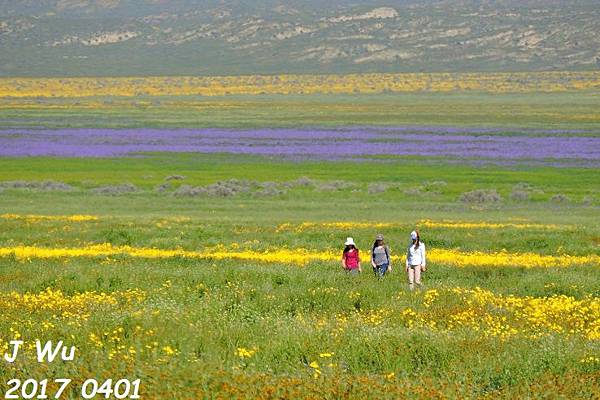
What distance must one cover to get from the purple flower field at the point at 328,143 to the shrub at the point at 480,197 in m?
14.1

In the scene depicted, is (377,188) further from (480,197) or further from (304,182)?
(480,197)

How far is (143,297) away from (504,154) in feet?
159

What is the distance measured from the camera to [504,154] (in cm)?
6322

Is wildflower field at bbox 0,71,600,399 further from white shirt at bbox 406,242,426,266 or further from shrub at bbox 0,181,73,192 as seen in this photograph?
white shirt at bbox 406,242,426,266

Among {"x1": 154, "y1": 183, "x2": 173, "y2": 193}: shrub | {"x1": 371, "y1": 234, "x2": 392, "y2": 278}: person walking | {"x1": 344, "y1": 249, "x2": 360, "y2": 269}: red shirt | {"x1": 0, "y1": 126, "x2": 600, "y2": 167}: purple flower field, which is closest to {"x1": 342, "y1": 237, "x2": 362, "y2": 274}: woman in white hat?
{"x1": 344, "y1": 249, "x2": 360, "y2": 269}: red shirt

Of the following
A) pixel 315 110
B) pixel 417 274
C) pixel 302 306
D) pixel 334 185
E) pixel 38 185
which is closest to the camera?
pixel 302 306

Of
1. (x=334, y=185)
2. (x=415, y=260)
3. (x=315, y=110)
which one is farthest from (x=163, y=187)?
(x=315, y=110)

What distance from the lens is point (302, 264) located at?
78.0ft

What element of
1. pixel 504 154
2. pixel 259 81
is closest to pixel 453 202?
pixel 504 154

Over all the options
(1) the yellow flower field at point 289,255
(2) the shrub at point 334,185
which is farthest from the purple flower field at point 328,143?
(1) the yellow flower field at point 289,255

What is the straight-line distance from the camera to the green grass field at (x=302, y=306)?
10.8 m

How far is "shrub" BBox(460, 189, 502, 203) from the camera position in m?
44.7

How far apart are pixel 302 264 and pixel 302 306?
6.85m

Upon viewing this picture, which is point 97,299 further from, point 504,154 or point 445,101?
point 445,101
